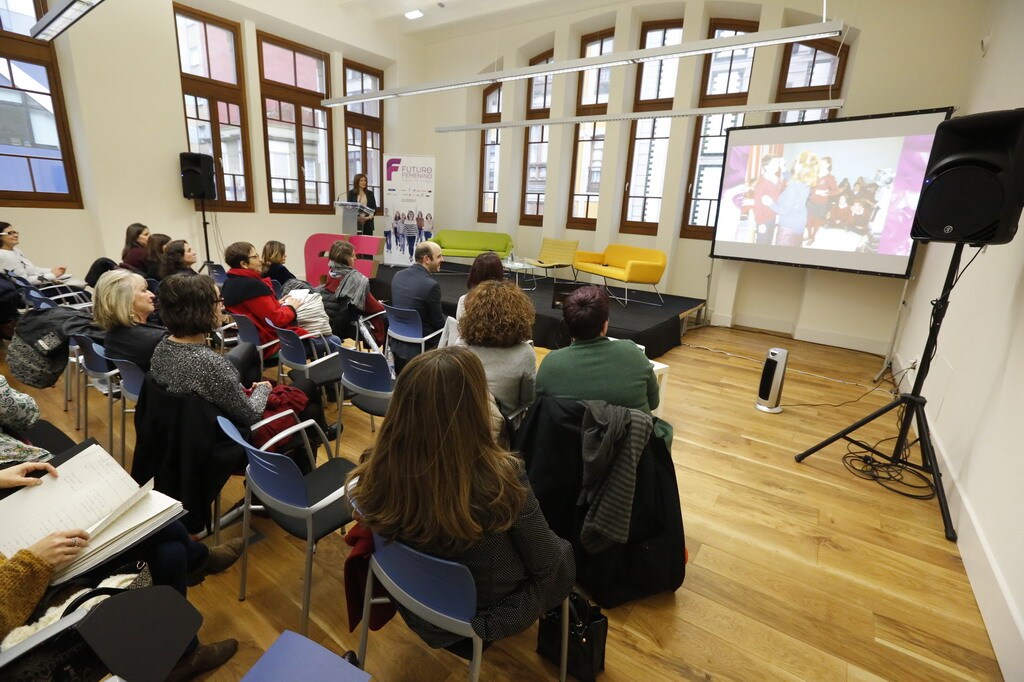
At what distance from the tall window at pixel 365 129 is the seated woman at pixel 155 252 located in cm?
489

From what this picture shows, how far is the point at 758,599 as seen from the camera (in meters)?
1.93

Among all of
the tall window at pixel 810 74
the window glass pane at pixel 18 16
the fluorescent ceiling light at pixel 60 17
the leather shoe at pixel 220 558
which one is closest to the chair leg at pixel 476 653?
the leather shoe at pixel 220 558

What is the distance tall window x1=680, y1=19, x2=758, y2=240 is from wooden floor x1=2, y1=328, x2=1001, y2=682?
14.7ft

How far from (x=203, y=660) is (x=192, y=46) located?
7652 millimetres

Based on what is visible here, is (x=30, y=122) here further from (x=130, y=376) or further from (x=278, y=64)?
(x=130, y=376)

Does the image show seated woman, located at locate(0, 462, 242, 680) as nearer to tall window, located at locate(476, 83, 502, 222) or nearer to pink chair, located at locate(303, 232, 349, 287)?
pink chair, located at locate(303, 232, 349, 287)

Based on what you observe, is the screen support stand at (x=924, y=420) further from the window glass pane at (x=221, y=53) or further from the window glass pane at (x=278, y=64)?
the window glass pane at (x=278, y=64)

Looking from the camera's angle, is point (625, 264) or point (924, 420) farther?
point (625, 264)

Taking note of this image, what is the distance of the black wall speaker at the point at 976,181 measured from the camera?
213cm

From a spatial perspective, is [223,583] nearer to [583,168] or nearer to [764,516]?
[764,516]

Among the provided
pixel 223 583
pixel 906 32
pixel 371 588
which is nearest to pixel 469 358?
pixel 371 588

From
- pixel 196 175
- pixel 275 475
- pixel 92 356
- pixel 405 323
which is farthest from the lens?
pixel 196 175

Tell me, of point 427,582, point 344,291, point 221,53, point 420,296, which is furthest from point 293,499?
point 221,53

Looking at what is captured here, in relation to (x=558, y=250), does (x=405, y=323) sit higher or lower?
lower
